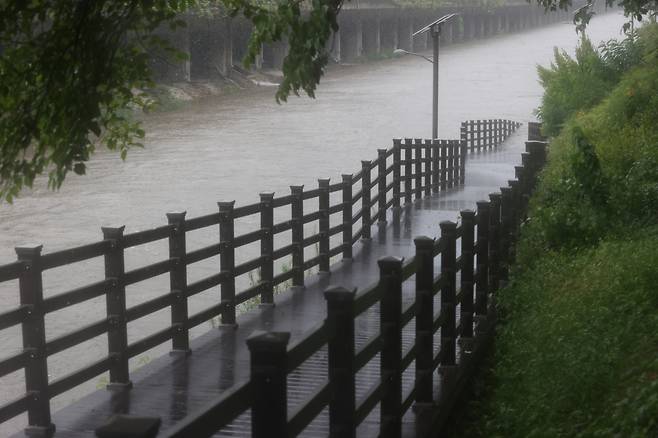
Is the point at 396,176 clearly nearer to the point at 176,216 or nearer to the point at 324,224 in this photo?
the point at 324,224

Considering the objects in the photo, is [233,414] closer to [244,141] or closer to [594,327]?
[594,327]

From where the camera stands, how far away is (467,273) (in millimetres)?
9320

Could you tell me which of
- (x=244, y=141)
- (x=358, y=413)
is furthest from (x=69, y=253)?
(x=244, y=141)

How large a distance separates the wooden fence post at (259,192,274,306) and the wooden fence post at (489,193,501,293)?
242cm

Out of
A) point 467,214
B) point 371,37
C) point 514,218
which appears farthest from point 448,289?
point 371,37

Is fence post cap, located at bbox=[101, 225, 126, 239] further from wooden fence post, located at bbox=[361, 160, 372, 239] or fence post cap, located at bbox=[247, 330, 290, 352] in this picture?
Answer: wooden fence post, located at bbox=[361, 160, 372, 239]

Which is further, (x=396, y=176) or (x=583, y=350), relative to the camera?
(x=396, y=176)

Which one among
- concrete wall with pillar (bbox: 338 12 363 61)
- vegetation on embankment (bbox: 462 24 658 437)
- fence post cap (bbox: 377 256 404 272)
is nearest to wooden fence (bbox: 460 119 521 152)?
concrete wall with pillar (bbox: 338 12 363 61)

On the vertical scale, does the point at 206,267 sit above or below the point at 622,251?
below

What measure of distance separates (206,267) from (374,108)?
38.8 metres

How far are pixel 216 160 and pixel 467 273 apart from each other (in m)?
43.2

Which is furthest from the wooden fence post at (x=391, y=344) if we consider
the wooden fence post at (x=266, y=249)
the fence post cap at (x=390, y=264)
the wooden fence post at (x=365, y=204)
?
the wooden fence post at (x=365, y=204)

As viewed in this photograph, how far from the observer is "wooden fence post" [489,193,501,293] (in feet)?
35.2

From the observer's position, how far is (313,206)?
43.8m
